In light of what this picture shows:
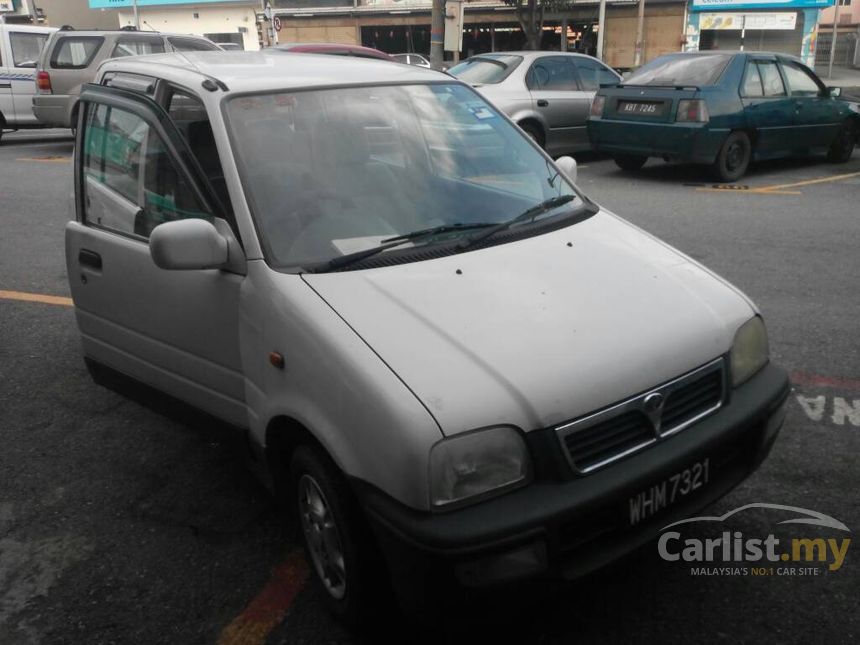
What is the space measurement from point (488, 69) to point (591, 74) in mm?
1599

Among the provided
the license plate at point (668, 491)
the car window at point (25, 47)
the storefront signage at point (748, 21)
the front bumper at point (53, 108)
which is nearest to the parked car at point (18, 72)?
the car window at point (25, 47)

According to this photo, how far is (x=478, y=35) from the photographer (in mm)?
37000

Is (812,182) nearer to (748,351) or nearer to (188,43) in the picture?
(748,351)

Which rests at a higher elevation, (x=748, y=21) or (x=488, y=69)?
(x=748, y=21)

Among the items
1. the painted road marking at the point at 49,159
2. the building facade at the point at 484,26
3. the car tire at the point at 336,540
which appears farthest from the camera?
the building facade at the point at 484,26

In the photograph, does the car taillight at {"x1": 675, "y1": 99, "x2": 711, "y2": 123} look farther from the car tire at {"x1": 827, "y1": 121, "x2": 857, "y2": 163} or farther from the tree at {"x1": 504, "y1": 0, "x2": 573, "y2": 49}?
the tree at {"x1": 504, "y1": 0, "x2": 573, "y2": 49}

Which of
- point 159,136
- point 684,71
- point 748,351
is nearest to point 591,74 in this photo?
point 684,71

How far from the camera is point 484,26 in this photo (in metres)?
36.7

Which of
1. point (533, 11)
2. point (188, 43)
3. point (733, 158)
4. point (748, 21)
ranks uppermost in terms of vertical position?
point (533, 11)

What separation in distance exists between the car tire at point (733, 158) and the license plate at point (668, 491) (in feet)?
26.8

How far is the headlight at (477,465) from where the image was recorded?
2080mm

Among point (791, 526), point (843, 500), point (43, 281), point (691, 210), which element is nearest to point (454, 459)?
point (791, 526)

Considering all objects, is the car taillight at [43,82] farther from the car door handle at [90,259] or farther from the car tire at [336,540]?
the car tire at [336,540]

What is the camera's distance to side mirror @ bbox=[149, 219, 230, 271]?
2.64m
